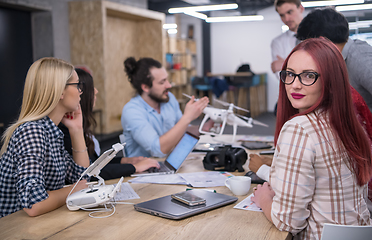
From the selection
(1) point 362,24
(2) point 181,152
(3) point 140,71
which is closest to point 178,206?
(2) point 181,152

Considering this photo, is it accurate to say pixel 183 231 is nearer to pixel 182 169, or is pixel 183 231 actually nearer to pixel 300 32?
pixel 182 169

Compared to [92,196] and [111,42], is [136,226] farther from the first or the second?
[111,42]

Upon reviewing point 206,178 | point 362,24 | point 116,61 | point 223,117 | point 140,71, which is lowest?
point 206,178

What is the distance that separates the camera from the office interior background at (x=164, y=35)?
502 cm

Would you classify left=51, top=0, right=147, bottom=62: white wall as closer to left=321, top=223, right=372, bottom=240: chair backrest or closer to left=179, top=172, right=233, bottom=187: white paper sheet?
left=179, top=172, right=233, bottom=187: white paper sheet

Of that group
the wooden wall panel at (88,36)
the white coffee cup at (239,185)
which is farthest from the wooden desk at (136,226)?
the wooden wall panel at (88,36)

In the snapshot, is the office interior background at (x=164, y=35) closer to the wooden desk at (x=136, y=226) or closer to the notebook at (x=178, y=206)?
the wooden desk at (x=136, y=226)

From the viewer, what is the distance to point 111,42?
273 inches

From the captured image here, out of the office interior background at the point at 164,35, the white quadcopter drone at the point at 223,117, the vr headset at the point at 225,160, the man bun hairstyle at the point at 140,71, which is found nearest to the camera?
the vr headset at the point at 225,160

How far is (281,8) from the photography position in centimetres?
309

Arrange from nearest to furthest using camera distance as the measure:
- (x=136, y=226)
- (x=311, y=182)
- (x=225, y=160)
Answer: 1. (x=311, y=182)
2. (x=136, y=226)
3. (x=225, y=160)

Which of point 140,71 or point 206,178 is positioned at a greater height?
point 140,71

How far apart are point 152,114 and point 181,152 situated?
32.3 inches

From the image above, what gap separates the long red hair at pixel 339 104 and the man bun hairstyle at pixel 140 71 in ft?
5.73
